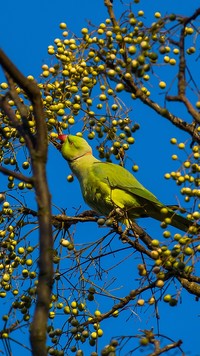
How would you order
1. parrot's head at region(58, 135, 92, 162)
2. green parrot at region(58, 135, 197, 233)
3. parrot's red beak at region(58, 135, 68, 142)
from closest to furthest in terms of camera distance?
1. parrot's red beak at region(58, 135, 68, 142)
2. green parrot at region(58, 135, 197, 233)
3. parrot's head at region(58, 135, 92, 162)

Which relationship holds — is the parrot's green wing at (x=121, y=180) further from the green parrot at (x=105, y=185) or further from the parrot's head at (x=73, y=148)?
the parrot's head at (x=73, y=148)

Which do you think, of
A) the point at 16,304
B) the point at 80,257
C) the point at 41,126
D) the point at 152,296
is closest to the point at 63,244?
the point at 80,257

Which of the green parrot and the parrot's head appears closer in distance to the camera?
the green parrot

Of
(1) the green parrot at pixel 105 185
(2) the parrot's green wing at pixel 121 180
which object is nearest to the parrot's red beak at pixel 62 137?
(1) the green parrot at pixel 105 185

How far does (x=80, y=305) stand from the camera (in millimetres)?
5484

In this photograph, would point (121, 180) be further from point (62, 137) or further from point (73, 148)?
point (62, 137)

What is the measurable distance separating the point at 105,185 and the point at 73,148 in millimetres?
470

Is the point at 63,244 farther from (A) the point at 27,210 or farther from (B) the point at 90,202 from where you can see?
(B) the point at 90,202

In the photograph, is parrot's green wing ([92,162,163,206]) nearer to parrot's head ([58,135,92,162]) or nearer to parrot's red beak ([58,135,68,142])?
parrot's head ([58,135,92,162])

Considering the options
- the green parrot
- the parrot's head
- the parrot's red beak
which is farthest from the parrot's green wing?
the parrot's red beak

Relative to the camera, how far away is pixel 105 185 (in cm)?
695

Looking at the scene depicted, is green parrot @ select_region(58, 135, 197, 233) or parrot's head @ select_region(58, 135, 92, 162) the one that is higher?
parrot's head @ select_region(58, 135, 92, 162)

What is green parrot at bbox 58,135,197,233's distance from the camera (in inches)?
265

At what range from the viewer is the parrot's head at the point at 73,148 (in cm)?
684
